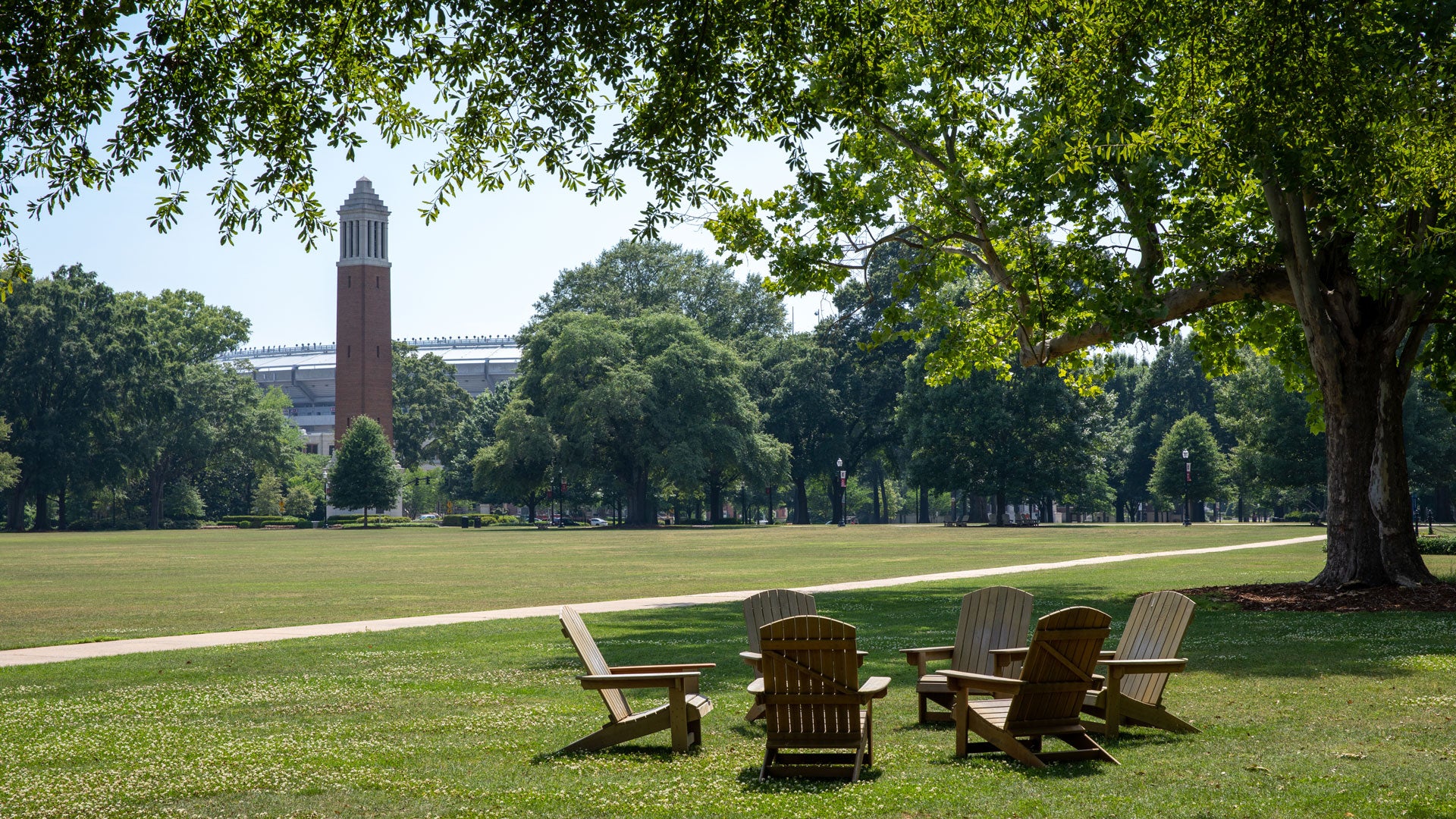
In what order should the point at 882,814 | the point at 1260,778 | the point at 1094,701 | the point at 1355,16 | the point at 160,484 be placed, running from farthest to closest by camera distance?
the point at 160,484
the point at 1355,16
the point at 1094,701
the point at 1260,778
the point at 882,814

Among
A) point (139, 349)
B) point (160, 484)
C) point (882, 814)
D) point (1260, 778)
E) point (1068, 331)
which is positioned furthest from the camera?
point (160, 484)

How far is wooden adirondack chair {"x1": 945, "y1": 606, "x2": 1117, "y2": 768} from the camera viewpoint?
777cm

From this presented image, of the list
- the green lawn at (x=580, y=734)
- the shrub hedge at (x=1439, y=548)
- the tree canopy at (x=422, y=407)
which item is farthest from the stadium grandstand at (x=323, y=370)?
the green lawn at (x=580, y=734)

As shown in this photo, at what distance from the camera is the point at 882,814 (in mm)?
6766

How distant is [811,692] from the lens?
25.4 ft

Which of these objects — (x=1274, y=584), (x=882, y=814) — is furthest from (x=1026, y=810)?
(x=1274, y=584)

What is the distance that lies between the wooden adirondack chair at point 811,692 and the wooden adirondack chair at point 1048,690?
790 millimetres

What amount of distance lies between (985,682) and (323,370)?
175 metres

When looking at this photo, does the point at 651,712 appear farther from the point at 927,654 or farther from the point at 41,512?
the point at 41,512

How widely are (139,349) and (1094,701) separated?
282 ft

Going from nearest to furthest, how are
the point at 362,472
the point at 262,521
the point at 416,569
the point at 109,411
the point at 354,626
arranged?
the point at 354,626
the point at 416,569
the point at 109,411
the point at 362,472
the point at 262,521

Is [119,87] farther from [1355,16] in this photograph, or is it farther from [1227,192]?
[1227,192]

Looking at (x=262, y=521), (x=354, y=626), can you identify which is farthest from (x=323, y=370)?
(x=354, y=626)

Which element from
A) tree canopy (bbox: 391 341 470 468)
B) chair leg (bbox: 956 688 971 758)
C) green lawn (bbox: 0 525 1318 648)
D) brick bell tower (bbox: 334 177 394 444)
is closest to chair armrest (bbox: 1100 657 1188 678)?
chair leg (bbox: 956 688 971 758)
